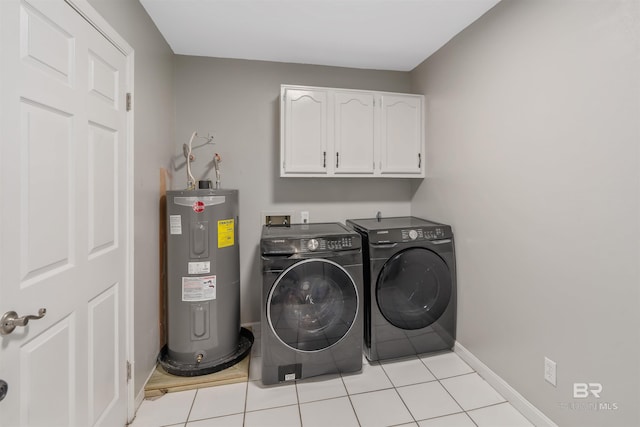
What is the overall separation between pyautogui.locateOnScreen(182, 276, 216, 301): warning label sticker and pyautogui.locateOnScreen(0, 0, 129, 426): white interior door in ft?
1.36

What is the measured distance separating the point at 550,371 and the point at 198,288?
2.14 m

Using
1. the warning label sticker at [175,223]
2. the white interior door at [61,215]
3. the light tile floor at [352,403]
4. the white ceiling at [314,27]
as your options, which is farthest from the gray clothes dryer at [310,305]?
the white ceiling at [314,27]

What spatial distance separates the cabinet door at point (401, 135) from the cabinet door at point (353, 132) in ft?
0.39

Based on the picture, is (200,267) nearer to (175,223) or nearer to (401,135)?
(175,223)

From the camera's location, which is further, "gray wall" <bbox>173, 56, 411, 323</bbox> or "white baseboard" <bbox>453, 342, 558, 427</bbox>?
"gray wall" <bbox>173, 56, 411, 323</bbox>

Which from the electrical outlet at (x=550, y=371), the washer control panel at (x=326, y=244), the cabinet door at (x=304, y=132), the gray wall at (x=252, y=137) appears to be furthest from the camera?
the gray wall at (x=252, y=137)

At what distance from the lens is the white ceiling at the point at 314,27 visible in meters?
1.75

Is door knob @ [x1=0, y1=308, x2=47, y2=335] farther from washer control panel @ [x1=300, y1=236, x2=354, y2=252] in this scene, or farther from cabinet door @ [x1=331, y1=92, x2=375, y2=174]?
cabinet door @ [x1=331, y1=92, x2=375, y2=174]

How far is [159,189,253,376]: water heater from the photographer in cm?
186

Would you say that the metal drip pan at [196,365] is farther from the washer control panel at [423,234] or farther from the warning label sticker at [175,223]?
the washer control panel at [423,234]

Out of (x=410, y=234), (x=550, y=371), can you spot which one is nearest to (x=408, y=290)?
(x=410, y=234)

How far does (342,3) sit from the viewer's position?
1.73 metres

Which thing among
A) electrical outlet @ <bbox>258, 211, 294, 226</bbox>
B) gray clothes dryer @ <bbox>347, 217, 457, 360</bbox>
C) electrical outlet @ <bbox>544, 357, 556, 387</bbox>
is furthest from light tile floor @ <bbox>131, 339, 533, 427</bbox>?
electrical outlet @ <bbox>258, 211, 294, 226</bbox>

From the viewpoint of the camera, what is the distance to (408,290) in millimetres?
2090
